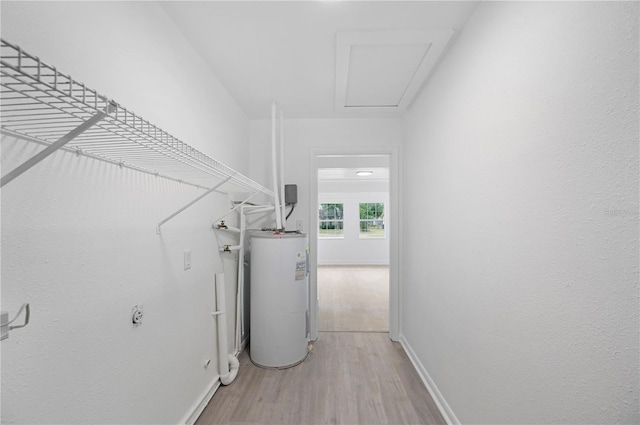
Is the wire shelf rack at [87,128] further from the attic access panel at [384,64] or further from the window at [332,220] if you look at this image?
the window at [332,220]

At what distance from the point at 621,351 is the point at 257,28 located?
1965 mm

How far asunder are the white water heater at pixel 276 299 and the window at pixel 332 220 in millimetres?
5231

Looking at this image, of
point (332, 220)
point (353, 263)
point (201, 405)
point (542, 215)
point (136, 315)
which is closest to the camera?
point (542, 215)

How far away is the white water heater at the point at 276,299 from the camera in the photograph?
7.16 feet

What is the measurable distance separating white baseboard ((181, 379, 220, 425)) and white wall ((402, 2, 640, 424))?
1.59 m

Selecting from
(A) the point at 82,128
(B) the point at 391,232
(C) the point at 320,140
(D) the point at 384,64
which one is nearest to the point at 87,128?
(A) the point at 82,128

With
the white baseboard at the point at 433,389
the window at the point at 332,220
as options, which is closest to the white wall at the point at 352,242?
the window at the point at 332,220

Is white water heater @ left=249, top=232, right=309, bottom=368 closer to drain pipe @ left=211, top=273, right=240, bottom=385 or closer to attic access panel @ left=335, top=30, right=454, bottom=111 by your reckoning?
drain pipe @ left=211, top=273, right=240, bottom=385

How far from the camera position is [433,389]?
5.99 feet

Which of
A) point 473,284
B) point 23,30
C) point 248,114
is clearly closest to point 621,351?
point 473,284

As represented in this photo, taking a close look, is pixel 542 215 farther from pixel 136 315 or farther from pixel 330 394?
pixel 330 394

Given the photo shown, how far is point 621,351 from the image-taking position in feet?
2.25

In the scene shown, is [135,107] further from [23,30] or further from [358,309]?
[358,309]

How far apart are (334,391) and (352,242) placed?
5585 millimetres
